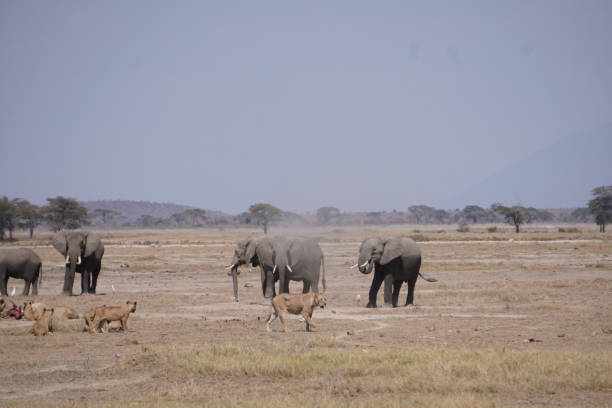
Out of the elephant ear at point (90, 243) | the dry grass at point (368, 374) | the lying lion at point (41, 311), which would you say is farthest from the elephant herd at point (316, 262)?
the dry grass at point (368, 374)

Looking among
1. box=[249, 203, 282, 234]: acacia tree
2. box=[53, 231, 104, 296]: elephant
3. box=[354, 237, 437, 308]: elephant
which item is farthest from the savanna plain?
box=[249, 203, 282, 234]: acacia tree

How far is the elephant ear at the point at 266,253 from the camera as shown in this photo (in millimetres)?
27797

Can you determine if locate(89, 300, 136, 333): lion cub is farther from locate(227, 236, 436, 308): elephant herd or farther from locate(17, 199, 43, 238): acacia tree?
locate(17, 199, 43, 238): acacia tree

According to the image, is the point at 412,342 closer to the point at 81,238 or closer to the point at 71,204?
the point at 81,238

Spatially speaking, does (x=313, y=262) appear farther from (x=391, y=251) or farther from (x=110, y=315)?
(x=110, y=315)

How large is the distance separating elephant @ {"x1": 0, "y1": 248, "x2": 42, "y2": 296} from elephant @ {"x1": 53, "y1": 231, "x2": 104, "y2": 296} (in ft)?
3.47

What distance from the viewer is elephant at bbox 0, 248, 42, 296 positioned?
1241 inches

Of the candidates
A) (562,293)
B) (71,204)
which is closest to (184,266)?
(562,293)

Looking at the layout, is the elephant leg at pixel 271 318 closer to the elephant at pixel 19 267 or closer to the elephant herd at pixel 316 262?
the elephant herd at pixel 316 262

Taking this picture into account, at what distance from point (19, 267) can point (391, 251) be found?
14.6 metres

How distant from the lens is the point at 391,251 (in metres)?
26.7

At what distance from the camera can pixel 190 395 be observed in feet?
44.1

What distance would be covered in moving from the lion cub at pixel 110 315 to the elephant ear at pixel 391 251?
8983 mm

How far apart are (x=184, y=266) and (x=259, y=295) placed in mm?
20591
